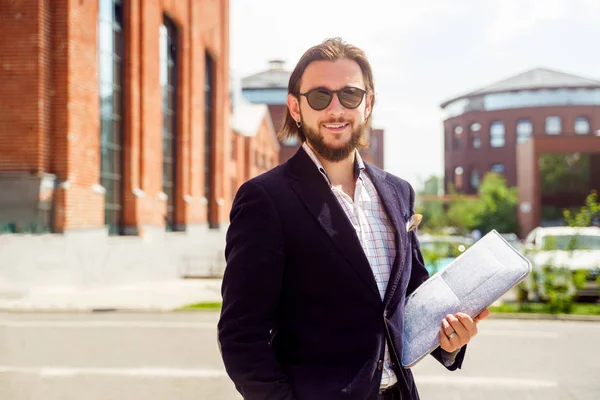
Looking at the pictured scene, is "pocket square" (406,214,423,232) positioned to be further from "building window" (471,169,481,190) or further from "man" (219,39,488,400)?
"building window" (471,169,481,190)

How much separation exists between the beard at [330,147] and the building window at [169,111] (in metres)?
25.6

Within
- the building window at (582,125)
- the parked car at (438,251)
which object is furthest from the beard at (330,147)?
the building window at (582,125)

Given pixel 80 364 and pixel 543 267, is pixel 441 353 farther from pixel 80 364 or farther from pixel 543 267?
pixel 543 267

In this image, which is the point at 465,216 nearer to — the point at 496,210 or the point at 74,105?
the point at 496,210

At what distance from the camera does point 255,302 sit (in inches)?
83.1

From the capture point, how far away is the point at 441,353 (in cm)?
249

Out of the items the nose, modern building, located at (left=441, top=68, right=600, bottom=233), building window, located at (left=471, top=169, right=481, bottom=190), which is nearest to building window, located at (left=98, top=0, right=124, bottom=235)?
the nose

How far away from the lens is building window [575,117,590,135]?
70.5 metres

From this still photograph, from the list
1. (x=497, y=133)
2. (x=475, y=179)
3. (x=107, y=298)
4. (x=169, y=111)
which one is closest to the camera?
(x=107, y=298)

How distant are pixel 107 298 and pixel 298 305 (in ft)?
48.3

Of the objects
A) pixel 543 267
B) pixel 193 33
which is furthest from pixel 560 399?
pixel 193 33

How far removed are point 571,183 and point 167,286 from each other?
36695mm

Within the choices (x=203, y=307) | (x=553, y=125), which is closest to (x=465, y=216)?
(x=553, y=125)

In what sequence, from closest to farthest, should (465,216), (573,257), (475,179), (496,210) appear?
(573,257), (496,210), (465,216), (475,179)
